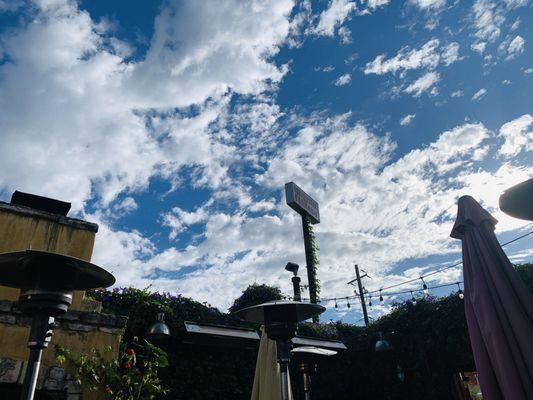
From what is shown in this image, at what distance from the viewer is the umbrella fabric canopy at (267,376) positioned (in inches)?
194

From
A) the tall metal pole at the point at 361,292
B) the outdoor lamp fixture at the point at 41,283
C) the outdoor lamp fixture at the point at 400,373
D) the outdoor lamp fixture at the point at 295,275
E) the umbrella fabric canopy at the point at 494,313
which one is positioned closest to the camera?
the outdoor lamp fixture at the point at 41,283

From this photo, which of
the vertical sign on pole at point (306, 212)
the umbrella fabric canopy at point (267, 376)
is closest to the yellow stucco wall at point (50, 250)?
the umbrella fabric canopy at point (267, 376)

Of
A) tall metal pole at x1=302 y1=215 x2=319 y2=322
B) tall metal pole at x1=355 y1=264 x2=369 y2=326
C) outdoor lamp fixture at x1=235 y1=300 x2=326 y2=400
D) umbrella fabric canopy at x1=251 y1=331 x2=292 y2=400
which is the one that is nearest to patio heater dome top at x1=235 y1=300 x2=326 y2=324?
outdoor lamp fixture at x1=235 y1=300 x2=326 y2=400

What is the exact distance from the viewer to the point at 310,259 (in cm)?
1384

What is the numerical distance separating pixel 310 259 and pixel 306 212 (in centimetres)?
198

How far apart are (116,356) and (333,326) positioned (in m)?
7.10

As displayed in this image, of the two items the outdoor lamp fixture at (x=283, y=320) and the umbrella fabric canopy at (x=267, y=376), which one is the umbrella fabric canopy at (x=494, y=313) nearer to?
the outdoor lamp fixture at (x=283, y=320)

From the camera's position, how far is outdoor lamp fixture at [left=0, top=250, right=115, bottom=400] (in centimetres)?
246

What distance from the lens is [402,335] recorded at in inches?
394

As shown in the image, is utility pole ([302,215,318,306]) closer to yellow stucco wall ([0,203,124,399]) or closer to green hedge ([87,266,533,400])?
green hedge ([87,266,533,400])

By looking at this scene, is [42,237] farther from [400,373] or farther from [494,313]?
[400,373]

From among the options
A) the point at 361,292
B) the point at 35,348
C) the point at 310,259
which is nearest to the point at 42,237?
the point at 35,348

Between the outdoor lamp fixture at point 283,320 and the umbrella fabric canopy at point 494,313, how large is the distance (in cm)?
153

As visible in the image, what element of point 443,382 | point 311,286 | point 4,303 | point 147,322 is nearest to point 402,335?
point 443,382
